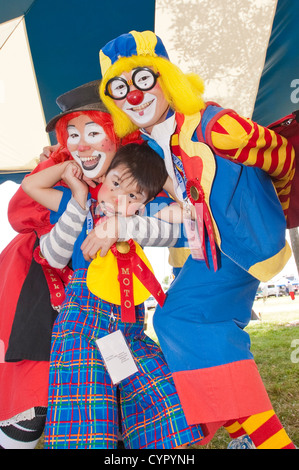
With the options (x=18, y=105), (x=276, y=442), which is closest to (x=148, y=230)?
(x=276, y=442)

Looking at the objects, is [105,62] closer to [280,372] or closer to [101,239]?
[101,239]

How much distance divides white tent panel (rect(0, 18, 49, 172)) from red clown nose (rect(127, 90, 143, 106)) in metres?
1.13

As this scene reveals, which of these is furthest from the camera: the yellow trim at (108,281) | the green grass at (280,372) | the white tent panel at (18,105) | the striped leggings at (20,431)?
the white tent panel at (18,105)

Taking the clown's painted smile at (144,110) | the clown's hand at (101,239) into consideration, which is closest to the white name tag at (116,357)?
the clown's hand at (101,239)

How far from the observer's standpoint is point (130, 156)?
112 cm

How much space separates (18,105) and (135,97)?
4.54ft

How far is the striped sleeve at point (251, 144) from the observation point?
880 mm

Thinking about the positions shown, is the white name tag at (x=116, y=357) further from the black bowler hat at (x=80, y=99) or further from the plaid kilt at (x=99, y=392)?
the black bowler hat at (x=80, y=99)

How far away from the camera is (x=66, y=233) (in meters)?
1.07

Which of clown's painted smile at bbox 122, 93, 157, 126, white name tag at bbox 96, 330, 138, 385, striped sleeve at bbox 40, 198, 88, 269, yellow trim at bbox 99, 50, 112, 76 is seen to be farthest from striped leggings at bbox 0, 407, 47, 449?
yellow trim at bbox 99, 50, 112, 76

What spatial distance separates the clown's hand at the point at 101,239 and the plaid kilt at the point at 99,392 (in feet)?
0.28

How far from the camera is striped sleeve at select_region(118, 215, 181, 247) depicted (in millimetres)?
1056

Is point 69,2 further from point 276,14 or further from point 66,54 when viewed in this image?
point 276,14

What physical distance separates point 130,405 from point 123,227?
0.47 metres
